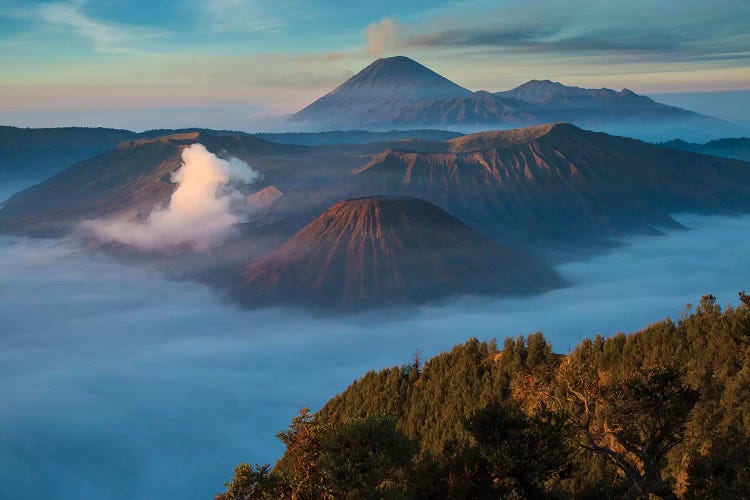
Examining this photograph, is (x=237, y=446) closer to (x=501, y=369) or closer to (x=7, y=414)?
(x=7, y=414)

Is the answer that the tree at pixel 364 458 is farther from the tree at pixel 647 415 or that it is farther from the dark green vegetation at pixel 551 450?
the tree at pixel 647 415

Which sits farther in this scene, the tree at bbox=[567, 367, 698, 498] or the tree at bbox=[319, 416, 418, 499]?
the tree at bbox=[567, 367, 698, 498]

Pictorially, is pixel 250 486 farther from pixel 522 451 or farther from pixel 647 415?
pixel 647 415

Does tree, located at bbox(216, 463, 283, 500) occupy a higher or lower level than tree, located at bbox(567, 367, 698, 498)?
lower

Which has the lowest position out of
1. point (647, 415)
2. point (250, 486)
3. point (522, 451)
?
point (250, 486)

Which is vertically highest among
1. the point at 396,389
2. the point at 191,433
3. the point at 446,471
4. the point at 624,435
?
the point at 624,435

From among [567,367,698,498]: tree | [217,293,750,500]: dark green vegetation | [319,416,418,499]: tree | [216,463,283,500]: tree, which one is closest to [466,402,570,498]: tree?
[217,293,750,500]: dark green vegetation

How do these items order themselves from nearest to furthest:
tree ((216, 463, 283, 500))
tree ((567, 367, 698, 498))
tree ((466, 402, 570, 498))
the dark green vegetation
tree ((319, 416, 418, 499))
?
1. tree ((319, 416, 418, 499))
2. tree ((216, 463, 283, 500))
3. the dark green vegetation
4. tree ((466, 402, 570, 498))
5. tree ((567, 367, 698, 498))

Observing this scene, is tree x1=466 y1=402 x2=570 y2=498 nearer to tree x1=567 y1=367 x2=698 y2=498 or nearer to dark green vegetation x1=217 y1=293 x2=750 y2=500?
dark green vegetation x1=217 y1=293 x2=750 y2=500

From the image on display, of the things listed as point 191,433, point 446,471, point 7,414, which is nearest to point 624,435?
point 446,471

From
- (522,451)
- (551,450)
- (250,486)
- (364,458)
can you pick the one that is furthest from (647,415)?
(250,486)

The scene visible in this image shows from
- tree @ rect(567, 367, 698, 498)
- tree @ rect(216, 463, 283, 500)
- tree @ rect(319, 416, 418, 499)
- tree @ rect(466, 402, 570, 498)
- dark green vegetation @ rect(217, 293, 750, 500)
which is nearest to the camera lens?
tree @ rect(319, 416, 418, 499)
